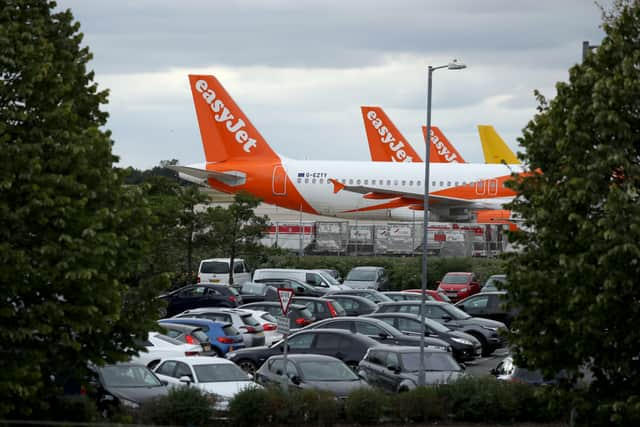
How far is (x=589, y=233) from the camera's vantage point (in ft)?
48.0

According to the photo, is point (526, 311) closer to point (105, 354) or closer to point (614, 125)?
point (614, 125)

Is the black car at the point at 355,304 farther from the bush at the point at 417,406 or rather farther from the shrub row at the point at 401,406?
the bush at the point at 417,406

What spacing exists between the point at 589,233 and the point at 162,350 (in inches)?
480

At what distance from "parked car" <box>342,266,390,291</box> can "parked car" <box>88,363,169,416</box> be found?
91.5ft

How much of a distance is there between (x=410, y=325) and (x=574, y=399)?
48.9ft

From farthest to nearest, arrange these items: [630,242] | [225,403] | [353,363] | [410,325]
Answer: [410,325]
[353,363]
[225,403]
[630,242]

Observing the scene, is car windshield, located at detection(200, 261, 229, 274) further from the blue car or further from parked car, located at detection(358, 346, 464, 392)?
parked car, located at detection(358, 346, 464, 392)

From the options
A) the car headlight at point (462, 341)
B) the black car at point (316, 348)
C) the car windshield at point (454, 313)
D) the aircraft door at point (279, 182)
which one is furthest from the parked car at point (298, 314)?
the aircraft door at point (279, 182)

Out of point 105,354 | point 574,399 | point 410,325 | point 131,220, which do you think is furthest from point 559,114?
point 410,325

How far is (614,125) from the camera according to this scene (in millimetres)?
14898

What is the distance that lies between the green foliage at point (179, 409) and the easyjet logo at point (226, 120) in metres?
41.9

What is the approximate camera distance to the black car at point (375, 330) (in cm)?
2830

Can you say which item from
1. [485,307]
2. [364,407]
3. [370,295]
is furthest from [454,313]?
[364,407]

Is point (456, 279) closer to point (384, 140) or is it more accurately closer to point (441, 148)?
point (384, 140)
